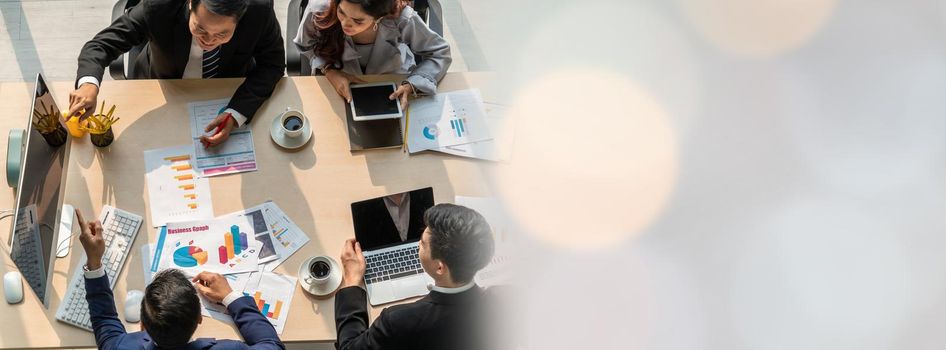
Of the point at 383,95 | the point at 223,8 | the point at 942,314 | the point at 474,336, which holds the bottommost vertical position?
the point at 474,336

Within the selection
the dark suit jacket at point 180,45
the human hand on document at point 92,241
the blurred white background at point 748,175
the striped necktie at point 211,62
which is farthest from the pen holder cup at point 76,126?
the blurred white background at point 748,175

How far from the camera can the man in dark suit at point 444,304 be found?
1287 mm

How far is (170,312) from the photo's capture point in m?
1.19

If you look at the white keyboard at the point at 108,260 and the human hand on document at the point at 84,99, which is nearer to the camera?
the white keyboard at the point at 108,260

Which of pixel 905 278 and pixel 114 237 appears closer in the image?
pixel 905 278

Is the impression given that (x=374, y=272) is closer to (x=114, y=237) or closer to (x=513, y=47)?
(x=114, y=237)

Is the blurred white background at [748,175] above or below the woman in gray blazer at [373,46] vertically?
below

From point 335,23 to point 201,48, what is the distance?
35 centimetres

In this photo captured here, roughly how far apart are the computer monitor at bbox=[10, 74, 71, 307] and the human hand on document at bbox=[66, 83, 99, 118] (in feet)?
0.12

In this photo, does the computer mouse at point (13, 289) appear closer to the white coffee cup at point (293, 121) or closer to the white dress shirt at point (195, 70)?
the white dress shirt at point (195, 70)

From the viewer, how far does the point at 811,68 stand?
1.63ft

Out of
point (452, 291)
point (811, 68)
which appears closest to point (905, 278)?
point (811, 68)

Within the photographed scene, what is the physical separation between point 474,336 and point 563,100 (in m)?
0.86

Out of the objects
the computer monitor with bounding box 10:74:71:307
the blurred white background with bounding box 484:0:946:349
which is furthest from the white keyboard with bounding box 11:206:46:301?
the blurred white background with bounding box 484:0:946:349
